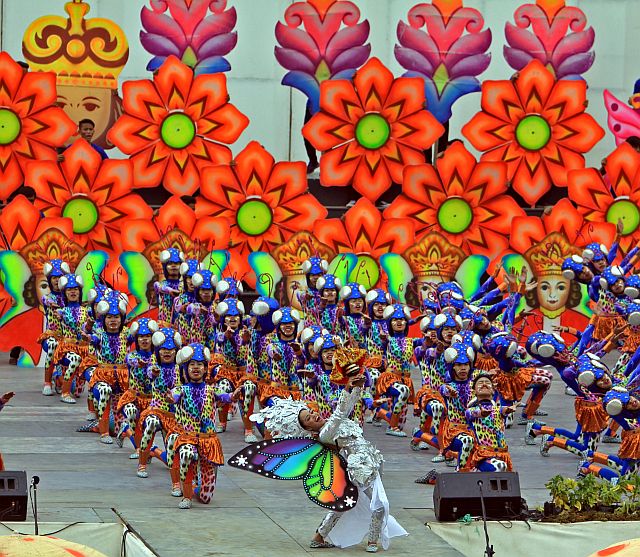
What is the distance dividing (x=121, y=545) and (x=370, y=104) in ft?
40.4

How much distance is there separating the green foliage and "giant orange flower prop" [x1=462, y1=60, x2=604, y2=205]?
10941mm

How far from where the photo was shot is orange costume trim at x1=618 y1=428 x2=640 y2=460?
47.1 ft

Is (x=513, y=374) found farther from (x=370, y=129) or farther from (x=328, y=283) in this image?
(x=370, y=129)

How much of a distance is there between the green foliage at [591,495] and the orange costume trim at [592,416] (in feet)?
8.81

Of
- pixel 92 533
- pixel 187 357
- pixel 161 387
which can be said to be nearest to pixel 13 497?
pixel 92 533

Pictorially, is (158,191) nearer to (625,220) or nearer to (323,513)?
(625,220)

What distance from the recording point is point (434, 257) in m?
22.5

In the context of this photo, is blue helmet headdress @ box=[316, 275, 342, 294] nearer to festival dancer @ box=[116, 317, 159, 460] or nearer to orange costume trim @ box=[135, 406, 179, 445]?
festival dancer @ box=[116, 317, 159, 460]

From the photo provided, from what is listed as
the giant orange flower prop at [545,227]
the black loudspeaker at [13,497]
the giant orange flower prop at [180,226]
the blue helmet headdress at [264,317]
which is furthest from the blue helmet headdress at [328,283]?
the black loudspeaker at [13,497]

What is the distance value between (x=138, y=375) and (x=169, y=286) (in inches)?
130

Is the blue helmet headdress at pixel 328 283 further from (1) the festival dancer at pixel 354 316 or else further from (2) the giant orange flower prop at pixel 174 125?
(2) the giant orange flower prop at pixel 174 125

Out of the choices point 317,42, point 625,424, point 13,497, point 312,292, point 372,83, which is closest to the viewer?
point 13,497

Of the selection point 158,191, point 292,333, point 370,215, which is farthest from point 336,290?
point 158,191

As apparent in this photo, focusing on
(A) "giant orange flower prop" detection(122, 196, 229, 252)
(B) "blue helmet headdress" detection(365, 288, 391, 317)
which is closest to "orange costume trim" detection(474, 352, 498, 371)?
(B) "blue helmet headdress" detection(365, 288, 391, 317)
